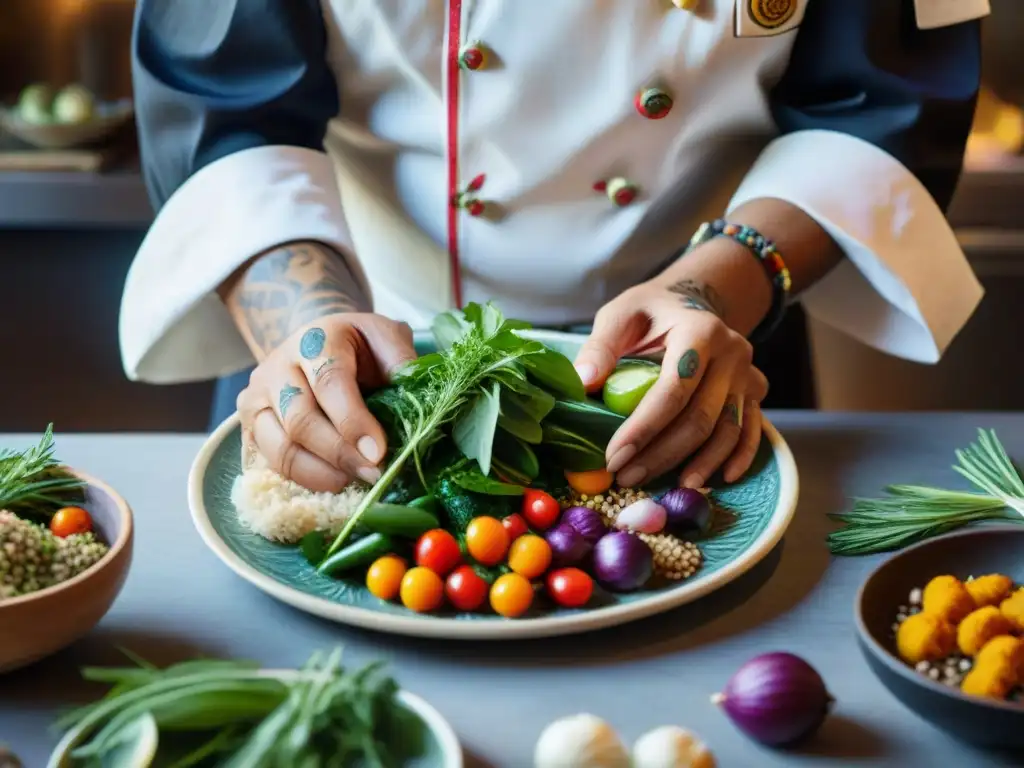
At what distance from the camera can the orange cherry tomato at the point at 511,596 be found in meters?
0.86

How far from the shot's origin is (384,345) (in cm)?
109

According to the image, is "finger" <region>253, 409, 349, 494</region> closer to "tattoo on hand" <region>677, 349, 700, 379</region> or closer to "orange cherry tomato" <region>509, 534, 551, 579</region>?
"orange cherry tomato" <region>509, 534, 551, 579</region>

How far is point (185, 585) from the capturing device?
95 centimetres

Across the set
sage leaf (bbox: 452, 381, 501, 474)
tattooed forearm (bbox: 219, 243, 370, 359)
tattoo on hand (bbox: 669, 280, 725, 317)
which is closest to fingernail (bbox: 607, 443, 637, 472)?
sage leaf (bbox: 452, 381, 501, 474)

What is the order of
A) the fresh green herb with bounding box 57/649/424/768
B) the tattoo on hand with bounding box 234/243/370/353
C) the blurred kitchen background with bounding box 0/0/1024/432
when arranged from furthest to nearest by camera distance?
1. the blurred kitchen background with bounding box 0/0/1024/432
2. the tattoo on hand with bounding box 234/243/370/353
3. the fresh green herb with bounding box 57/649/424/768

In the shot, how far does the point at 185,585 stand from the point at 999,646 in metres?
0.61

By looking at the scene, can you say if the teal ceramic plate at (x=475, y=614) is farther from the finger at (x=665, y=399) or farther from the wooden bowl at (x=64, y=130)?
the wooden bowl at (x=64, y=130)

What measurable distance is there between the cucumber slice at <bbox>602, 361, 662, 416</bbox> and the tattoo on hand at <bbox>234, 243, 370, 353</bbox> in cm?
29

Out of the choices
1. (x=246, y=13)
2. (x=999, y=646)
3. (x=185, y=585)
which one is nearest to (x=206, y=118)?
(x=246, y=13)

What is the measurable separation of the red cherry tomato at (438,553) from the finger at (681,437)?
7.9 inches

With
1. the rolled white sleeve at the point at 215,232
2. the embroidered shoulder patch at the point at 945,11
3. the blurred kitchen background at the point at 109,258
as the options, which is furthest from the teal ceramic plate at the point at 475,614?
the blurred kitchen background at the point at 109,258

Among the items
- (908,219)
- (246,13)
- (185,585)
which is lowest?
(185,585)

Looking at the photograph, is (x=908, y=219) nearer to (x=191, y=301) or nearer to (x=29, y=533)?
(x=191, y=301)

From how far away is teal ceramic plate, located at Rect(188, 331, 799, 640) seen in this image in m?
0.84
